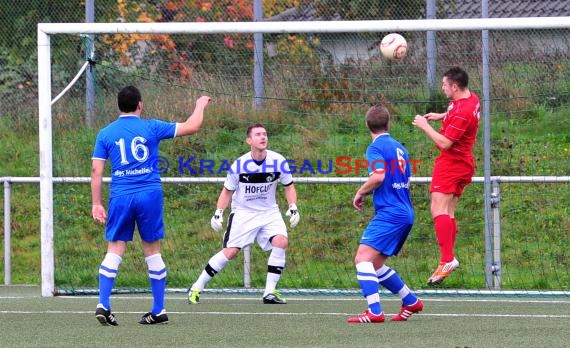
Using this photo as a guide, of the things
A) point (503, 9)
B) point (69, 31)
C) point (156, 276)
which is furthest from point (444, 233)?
point (503, 9)

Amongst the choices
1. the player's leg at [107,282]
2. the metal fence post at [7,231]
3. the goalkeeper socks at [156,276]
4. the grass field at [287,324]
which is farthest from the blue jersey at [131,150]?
the metal fence post at [7,231]

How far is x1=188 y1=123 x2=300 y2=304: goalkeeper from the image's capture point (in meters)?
11.1

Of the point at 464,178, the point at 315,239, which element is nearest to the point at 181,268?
the point at 315,239

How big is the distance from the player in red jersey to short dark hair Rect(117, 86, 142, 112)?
2.71 metres

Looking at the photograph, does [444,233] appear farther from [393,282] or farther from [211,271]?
[211,271]

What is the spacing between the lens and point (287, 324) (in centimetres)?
908

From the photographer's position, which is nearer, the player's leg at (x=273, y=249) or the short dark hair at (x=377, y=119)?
the short dark hair at (x=377, y=119)

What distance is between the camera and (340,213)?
44.9 feet

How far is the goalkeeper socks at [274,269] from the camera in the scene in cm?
1112

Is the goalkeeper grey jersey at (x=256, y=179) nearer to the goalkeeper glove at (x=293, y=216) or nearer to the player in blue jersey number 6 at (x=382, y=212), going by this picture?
the goalkeeper glove at (x=293, y=216)

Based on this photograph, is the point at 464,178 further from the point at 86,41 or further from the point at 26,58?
the point at 26,58

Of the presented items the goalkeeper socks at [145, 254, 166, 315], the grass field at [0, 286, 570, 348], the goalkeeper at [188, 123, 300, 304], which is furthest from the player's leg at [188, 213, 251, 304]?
the goalkeeper socks at [145, 254, 166, 315]

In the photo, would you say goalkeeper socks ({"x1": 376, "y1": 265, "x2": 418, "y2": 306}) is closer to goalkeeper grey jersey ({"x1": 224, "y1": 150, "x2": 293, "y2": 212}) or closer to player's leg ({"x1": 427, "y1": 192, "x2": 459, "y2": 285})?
player's leg ({"x1": 427, "y1": 192, "x2": 459, "y2": 285})

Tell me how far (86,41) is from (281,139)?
2253 millimetres
